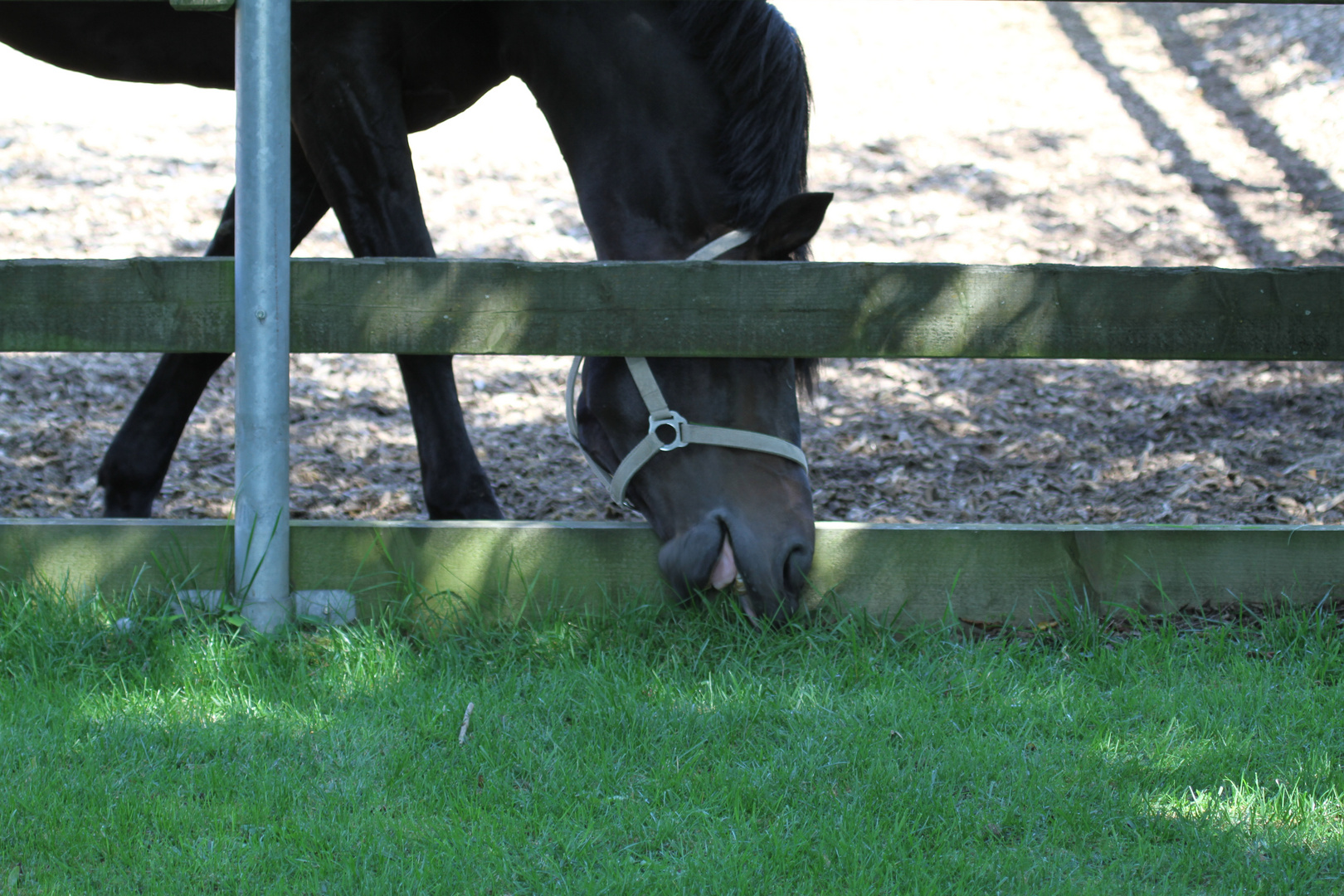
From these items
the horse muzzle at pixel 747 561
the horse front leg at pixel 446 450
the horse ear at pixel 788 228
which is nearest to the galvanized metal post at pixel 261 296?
the horse front leg at pixel 446 450

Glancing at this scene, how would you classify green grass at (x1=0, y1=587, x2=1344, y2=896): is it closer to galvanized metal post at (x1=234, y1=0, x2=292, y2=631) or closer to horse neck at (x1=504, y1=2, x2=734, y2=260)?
galvanized metal post at (x1=234, y1=0, x2=292, y2=631)

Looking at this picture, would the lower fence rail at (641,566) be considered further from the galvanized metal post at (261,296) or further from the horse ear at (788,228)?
the horse ear at (788,228)

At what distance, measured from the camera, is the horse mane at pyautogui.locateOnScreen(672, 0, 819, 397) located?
8.60ft

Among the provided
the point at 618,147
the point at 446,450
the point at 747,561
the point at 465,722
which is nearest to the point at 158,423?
the point at 446,450

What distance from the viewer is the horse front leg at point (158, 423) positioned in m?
3.35

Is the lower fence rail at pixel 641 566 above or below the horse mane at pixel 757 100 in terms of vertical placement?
below

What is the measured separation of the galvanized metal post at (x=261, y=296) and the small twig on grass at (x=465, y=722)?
610 mm

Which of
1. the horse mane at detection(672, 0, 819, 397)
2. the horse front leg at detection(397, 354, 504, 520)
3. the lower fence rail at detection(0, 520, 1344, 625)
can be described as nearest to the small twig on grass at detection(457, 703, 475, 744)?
the lower fence rail at detection(0, 520, 1344, 625)

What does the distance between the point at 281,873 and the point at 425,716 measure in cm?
51

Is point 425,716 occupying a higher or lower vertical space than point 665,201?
lower

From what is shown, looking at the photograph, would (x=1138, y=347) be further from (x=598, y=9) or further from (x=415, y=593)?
(x=415, y=593)

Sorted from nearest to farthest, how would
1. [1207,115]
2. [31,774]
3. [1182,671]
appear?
[31,774], [1182,671], [1207,115]

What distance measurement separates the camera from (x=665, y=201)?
2.73 metres

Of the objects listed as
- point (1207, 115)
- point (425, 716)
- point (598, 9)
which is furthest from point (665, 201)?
point (1207, 115)
